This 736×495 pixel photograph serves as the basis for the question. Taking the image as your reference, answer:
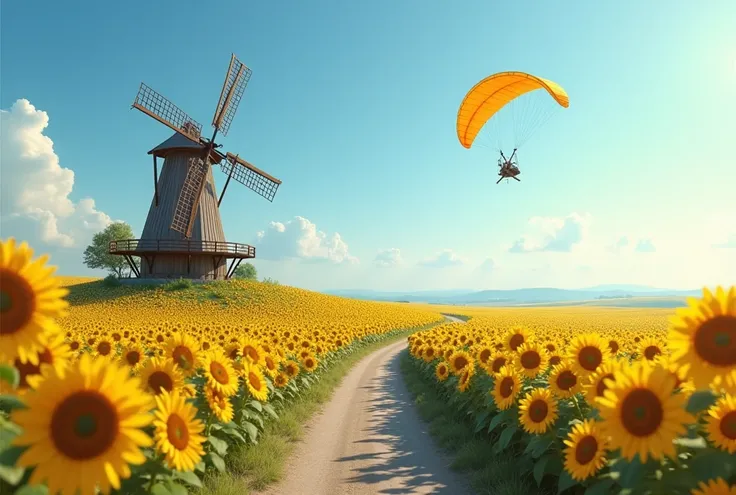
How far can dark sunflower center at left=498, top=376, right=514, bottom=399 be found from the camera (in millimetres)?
7652

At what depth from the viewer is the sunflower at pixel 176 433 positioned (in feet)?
12.0

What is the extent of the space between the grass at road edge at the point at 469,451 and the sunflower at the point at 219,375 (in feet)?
13.6

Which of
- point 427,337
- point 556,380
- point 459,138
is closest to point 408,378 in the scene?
point 427,337

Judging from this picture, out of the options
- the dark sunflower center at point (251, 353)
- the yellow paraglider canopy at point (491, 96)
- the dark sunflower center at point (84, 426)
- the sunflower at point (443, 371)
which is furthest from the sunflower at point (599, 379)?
the yellow paraglider canopy at point (491, 96)

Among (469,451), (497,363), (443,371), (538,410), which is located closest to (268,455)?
(469,451)

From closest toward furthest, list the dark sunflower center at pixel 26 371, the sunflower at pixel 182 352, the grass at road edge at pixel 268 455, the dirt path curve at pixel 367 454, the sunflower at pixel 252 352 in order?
1. the dark sunflower center at pixel 26 371
2. the sunflower at pixel 182 352
3. the grass at road edge at pixel 268 455
4. the dirt path curve at pixel 367 454
5. the sunflower at pixel 252 352

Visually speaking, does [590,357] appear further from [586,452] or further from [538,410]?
[586,452]

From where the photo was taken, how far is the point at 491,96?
88.6ft

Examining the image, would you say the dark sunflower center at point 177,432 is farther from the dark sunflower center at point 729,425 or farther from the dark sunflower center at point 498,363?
the dark sunflower center at point 498,363

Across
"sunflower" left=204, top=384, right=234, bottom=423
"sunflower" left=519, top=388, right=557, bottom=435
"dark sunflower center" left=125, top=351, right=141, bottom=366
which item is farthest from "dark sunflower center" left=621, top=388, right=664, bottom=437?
"dark sunflower center" left=125, top=351, right=141, bottom=366

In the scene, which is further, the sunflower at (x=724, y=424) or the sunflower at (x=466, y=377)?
the sunflower at (x=466, y=377)

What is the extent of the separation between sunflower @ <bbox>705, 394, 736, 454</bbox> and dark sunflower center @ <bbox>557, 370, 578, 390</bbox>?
262 centimetres

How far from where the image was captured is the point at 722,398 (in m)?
3.74

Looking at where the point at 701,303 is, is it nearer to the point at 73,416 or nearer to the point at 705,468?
the point at 705,468
